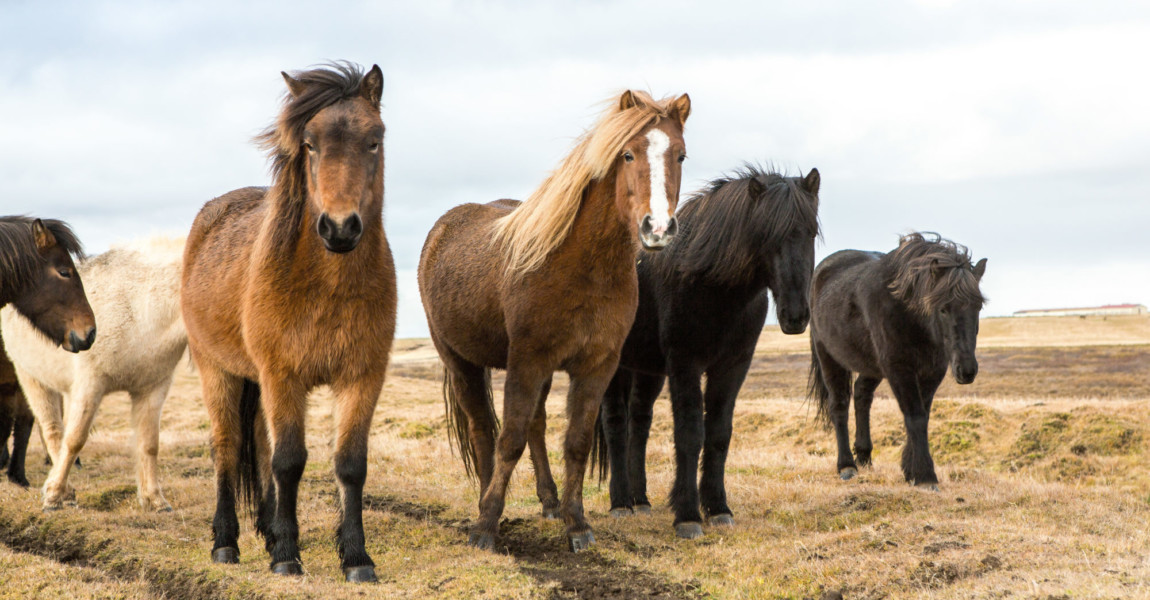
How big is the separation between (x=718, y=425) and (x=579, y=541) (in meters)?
1.56

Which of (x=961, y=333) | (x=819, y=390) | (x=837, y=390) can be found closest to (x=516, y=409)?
(x=961, y=333)

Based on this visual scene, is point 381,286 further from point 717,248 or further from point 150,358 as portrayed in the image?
point 150,358

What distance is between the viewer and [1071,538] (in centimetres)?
605

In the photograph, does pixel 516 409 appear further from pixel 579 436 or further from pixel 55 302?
pixel 55 302

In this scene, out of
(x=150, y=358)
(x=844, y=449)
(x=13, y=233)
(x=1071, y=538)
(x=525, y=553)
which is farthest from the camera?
(x=844, y=449)

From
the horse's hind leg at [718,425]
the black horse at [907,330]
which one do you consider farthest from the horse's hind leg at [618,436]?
the black horse at [907,330]

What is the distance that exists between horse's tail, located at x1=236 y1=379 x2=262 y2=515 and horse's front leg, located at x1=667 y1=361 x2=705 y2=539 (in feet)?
10.5

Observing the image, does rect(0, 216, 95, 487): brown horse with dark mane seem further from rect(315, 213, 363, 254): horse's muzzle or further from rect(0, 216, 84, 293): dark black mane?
rect(315, 213, 363, 254): horse's muzzle

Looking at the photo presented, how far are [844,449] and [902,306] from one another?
2.03 m

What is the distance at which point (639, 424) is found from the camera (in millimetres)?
8281

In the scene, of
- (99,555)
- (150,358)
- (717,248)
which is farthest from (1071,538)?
(150,358)

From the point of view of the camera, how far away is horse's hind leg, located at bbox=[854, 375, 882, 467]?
10.7 meters

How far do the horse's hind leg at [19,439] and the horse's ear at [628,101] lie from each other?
807 cm

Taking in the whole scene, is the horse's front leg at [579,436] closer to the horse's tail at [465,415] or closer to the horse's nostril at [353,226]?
the horse's tail at [465,415]
